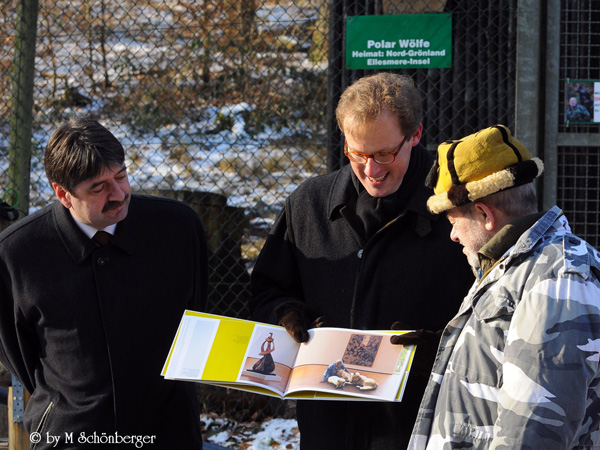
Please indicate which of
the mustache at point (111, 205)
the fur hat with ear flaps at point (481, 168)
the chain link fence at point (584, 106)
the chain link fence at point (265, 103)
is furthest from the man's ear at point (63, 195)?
the chain link fence at point (584, 106)

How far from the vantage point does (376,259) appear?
2.44 meters

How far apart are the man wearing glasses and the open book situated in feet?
0.29

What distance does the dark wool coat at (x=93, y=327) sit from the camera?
2504mm

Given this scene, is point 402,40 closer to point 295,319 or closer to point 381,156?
point 381,156

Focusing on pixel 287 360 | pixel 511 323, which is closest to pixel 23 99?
pixel 287 360

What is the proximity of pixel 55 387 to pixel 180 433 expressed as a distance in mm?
479

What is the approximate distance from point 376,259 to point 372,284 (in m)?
0.09

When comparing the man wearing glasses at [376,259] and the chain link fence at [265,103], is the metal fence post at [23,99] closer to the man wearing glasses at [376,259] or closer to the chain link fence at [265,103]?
the chain link fence at [265,103]

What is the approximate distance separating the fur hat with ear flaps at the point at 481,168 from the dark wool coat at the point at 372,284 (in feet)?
1.50

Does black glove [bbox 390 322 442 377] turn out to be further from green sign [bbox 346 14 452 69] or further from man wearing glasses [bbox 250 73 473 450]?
green sign [bbox 346 14 452 69]

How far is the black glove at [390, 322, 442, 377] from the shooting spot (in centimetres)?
214

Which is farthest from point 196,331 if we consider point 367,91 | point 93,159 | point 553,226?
point 553,226

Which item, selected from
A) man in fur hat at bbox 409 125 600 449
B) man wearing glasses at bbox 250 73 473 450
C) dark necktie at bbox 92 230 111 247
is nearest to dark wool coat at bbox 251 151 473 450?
man wearing glasses at bbox 250 73 473 450

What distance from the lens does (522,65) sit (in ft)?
14.2
